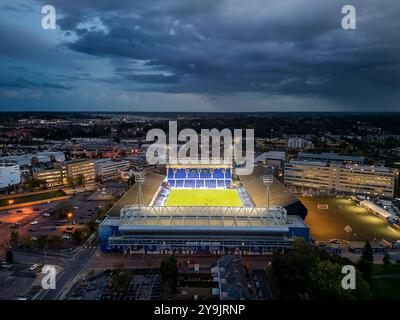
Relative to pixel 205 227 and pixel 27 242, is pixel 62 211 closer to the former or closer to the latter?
pixel 27 242

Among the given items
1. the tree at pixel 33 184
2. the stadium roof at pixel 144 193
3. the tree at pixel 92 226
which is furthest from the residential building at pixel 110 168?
the tree at pixel 92 226

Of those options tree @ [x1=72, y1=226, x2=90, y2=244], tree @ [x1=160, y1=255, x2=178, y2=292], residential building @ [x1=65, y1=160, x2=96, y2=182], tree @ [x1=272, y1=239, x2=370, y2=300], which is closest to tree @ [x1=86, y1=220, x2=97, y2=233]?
tree @ [x1=72, y1=226, x2=90, y2=244]

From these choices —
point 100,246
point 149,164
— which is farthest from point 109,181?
point 100,246

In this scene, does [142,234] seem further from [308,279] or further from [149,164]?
[149,164]

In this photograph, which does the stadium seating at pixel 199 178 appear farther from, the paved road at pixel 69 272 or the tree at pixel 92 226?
the paved road at pixel 69 272

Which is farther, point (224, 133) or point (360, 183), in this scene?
point (224, 133)

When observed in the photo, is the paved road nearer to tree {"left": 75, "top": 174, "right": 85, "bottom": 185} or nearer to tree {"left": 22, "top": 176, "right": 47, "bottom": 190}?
tree {"left": 22, "top": 176, "right": 47, "bottom": 190}

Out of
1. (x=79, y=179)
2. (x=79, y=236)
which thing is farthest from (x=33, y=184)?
(x=79, y=236)
